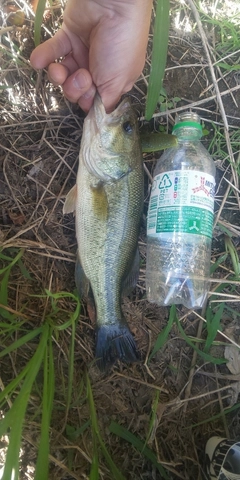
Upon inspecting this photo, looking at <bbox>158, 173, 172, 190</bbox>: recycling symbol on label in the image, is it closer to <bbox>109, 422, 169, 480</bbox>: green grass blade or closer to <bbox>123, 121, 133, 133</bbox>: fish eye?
<bbox>123, 121, 133, 133</bbox>: fish eye

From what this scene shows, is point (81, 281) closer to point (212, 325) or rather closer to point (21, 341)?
point (21, 341)

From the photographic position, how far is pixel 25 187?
2.58 metres

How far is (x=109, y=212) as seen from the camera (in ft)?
7.51

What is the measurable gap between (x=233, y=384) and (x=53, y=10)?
2701 mm

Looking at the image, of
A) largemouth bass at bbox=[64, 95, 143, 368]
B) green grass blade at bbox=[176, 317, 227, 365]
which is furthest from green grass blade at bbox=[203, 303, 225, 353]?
largemouth bass at bbox=[64, 95, 143, 368]

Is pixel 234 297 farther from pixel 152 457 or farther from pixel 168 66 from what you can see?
pixel 168 66

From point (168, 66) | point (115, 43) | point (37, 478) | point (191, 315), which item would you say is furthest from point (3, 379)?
point (168, 66)

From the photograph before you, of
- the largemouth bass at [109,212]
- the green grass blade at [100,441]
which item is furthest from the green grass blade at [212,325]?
the green grass blade at [100,441]

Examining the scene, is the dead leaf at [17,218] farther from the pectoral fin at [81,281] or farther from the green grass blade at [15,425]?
the green grass blade at [15,425]

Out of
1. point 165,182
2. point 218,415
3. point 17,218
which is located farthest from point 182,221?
point 218,415

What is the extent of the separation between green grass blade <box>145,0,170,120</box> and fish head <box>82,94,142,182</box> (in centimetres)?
18

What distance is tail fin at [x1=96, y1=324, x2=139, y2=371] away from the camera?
243cm

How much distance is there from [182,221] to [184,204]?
0.32 ft

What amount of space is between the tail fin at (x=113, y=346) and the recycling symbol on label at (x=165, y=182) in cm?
87
